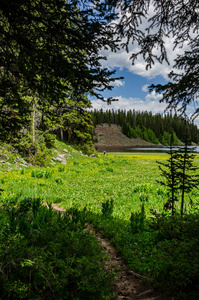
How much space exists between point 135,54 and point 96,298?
496 cm

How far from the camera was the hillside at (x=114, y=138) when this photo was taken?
11328cm

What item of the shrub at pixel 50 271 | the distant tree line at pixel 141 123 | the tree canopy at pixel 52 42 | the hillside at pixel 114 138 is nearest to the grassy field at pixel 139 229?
the shrub at pixel 50 271

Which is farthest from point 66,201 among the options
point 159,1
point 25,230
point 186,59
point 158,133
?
point 158,133

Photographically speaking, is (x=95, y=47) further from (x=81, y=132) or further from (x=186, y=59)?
(x=81, y=132)

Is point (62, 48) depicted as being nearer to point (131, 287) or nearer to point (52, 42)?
point (52, 42)

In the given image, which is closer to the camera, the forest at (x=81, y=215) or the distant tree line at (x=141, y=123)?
the forest at (x=81, y=215)

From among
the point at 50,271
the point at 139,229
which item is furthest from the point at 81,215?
the point at 50,271

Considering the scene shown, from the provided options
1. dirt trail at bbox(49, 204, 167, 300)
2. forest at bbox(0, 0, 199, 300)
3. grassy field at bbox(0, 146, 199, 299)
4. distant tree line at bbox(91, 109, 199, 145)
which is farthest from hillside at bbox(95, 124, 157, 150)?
dirt trail at bbox(49, 204, 167, 300)

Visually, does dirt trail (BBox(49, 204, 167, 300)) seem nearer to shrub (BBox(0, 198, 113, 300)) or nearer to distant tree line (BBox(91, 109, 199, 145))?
shrub (BBox(0, 198, 113, 300))

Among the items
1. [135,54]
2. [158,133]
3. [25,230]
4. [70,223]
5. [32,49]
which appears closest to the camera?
[32,49]

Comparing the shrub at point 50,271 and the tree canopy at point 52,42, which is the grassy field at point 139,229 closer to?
the shrub at point 50,271

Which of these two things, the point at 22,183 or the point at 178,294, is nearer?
the point at 178,294

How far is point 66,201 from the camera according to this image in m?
6.87

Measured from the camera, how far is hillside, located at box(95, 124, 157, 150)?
372 ft
